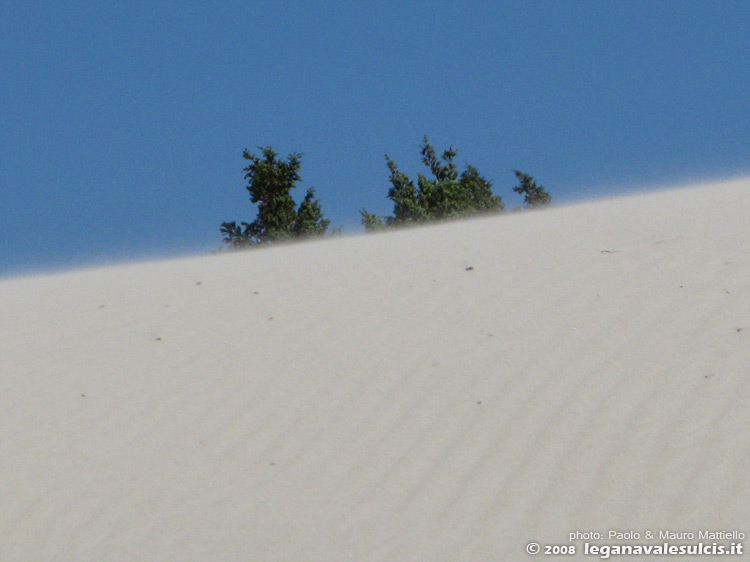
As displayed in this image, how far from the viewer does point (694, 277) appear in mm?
5379

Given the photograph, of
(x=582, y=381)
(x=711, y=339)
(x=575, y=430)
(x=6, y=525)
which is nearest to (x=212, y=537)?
(x=6, y=525)

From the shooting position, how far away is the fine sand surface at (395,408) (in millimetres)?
3564

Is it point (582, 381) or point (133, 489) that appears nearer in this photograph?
point (133, 489)

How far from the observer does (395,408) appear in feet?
14.5

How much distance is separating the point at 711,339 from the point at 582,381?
2.50ft

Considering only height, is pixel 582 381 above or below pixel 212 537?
above

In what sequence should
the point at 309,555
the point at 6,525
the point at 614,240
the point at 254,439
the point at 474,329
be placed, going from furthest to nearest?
the point at 614,240 < the point at 474,329 < the point at 254,439 < the point at 6,525 < the point at 309,555

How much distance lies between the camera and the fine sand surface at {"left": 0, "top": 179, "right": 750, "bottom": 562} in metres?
3.56

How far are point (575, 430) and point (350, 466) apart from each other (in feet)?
3.34

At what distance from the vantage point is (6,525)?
12.7ft

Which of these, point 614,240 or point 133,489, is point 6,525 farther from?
point 614,240

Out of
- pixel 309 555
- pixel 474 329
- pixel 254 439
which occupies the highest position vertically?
pixel 474 329

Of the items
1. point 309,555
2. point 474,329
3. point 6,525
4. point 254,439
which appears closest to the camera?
point 309,555

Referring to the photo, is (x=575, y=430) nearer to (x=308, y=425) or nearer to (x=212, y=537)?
(x=308, y=425)
